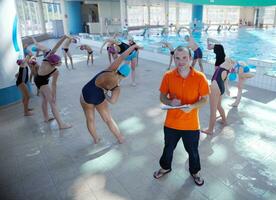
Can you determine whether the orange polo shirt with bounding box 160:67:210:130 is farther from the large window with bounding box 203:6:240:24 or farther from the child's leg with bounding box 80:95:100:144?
the large window with bounding box 203:6:240:24

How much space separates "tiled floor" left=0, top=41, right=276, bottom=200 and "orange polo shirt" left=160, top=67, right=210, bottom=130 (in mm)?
740

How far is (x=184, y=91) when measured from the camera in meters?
1.99

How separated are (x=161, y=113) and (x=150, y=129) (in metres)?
0.71

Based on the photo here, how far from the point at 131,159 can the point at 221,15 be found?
108 ft

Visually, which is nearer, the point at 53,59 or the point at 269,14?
the point at 53,59

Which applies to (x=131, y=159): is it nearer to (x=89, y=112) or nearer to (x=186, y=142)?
(x=89, y=112)

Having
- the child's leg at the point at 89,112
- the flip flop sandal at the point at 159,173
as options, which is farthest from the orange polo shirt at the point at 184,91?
the child's leg at the point at 89,112

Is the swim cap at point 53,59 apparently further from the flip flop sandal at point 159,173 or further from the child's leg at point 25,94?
the flip flop sandal at point 159,173

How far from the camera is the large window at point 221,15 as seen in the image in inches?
1209

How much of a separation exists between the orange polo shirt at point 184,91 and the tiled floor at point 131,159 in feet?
2.43

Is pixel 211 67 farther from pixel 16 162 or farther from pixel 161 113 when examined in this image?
pixel 16 162

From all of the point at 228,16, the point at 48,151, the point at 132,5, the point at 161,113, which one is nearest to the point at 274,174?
the point at 161,113

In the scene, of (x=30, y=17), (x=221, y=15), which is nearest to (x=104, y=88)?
(x=30, y=17)

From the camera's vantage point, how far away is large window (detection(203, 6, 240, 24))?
101 ft
